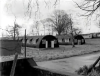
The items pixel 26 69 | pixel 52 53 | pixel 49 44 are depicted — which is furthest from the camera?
pixel 49 44

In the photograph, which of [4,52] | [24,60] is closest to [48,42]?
[24,60]

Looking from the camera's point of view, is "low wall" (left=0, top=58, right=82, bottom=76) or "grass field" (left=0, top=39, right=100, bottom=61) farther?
"grass field" (left=0, top=39, right=100, bottom=61)

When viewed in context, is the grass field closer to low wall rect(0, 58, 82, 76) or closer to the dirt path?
low wall rect(0, 58, 82, 76)

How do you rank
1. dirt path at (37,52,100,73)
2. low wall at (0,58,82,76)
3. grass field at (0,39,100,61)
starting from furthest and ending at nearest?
grass field at (0,39,100,61), dirt path at (37,52,100,73), low wall at (0,58,82,76)

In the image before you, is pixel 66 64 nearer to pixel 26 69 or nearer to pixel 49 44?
pixel 26 69

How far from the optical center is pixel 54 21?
5941cm

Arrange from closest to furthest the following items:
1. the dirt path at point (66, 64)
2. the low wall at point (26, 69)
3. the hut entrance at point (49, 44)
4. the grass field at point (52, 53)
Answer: the low wall at point (26, 69) → the dirt path at point (66, 64) → the grass field at point (52, 53) → the hut entrance at point (49, 44)

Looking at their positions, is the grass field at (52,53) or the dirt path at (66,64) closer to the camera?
the dirt path at (66,64)

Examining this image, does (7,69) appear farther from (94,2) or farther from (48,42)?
(48,42)

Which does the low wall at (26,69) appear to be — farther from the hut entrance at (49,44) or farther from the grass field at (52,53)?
the hut entrance at (49,44)

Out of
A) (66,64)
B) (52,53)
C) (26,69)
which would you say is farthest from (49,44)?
(26,69)

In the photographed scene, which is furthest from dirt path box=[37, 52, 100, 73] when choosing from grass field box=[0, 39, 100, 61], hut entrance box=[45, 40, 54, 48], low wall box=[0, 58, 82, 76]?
hut entrance box=[45, 40, 54, 48]

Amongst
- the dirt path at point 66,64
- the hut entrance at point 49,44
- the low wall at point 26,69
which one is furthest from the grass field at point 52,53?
the hut entrance at point 49,44

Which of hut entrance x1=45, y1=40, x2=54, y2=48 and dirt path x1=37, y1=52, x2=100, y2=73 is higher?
hut entrance x1=45, y1=40, x2=54, y2=48
